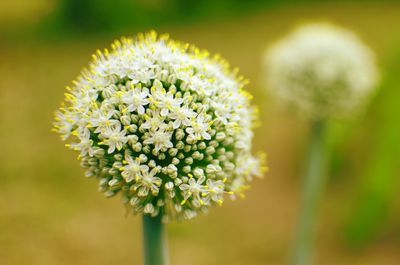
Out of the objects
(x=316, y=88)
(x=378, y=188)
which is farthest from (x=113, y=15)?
(x=316, y=88)

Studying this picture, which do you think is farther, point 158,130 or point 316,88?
point 316,88

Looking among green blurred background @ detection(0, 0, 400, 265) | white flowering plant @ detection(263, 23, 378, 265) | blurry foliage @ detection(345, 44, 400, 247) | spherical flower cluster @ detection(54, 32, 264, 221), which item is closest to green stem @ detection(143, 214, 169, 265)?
spherical flower cluster @ detection(54, 32, 264, 221)

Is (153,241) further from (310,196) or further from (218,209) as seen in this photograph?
(218,209)

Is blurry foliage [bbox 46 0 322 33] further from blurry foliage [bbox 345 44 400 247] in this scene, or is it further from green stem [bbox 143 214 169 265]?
green stem [bbox 143 214 169 265]

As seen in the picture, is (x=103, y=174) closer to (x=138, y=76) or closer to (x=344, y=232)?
(x=138, y=76)

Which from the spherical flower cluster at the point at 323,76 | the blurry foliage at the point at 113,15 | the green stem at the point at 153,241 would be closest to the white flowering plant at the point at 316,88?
the spherical flower cluster at the point at 323,76

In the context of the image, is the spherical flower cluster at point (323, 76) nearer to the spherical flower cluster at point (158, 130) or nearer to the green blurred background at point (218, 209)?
the green blurred background at point (218, 209)
